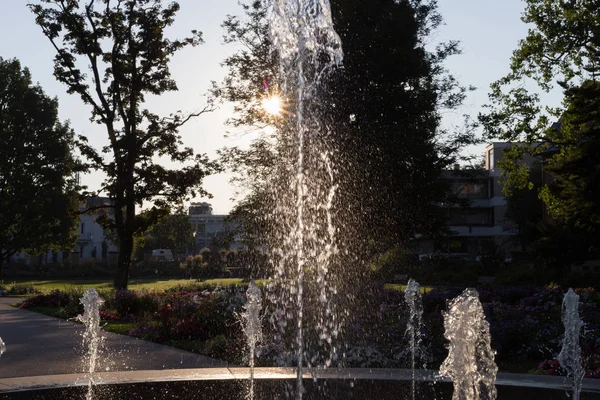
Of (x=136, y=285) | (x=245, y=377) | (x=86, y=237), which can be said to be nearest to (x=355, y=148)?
(x=245, y=377)

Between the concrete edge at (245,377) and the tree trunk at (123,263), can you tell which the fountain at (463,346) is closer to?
the concrete edge at (245,377)

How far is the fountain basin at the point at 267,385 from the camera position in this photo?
7.77 meters

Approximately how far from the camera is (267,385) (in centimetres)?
833

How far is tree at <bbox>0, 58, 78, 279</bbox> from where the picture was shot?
4088cm

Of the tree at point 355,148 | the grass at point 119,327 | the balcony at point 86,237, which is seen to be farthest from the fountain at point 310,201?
the balcony at point 86,237

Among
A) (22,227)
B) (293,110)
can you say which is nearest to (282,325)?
(293,110)

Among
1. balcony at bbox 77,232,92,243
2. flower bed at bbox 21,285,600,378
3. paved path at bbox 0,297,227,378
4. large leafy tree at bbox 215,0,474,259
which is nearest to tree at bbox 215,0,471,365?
large leafy tree at bbox 215,0,474,259

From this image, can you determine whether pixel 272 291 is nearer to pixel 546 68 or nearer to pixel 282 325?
pixel 282 325

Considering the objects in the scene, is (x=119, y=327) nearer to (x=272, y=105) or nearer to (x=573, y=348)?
(x=272, y=105)

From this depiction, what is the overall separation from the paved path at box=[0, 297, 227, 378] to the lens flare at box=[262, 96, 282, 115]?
10704 mm

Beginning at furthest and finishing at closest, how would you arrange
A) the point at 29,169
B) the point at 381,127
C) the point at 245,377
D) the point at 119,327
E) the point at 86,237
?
the point at 86,237
the point at 29,169
the point at 381,127
the point at 119,327
the point at 245,377

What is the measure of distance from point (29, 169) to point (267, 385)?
36.8 meters

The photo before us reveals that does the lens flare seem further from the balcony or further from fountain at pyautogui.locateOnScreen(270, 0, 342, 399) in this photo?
the balcony

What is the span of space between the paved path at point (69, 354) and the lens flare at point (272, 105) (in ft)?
35.1
